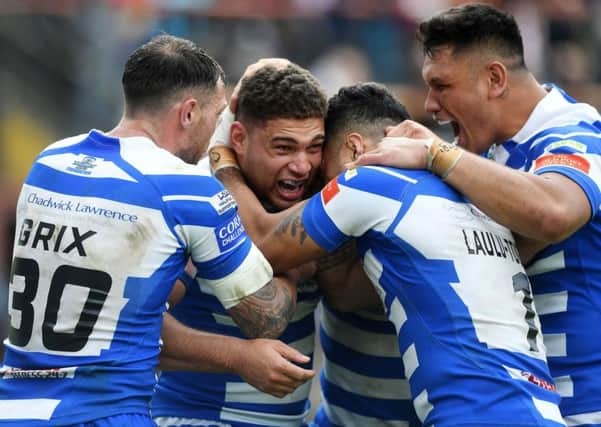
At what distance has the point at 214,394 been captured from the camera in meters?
5.29

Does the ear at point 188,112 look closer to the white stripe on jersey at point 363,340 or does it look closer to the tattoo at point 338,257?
the tattoo at point 338,257

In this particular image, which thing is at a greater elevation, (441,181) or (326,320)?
(441,181)

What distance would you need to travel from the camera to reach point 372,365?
5488 millimetres

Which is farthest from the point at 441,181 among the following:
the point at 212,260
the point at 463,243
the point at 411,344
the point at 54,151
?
the point at 54,151

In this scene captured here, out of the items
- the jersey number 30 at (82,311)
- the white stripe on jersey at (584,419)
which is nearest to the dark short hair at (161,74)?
the jersey number 30 at (82,311)

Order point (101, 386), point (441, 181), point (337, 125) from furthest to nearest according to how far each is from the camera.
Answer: point (337, 125)
point (441, 181)
point (101, 386)

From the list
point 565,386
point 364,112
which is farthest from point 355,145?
point 565,386

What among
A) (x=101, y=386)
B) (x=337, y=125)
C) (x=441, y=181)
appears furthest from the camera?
(x=337, y=125)

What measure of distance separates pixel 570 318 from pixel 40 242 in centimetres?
228

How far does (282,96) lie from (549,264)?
1425 millimetres

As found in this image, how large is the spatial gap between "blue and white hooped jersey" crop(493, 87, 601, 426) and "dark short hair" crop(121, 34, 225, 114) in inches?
59.2

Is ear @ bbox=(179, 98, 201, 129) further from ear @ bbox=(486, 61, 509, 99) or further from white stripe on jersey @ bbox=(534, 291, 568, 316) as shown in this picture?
white stripe on jersey @ bbox=(534, 291, 568, 316)

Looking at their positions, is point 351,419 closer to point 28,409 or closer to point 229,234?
point 229,234

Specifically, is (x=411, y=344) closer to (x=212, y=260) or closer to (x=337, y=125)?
(x=212, y=260)
